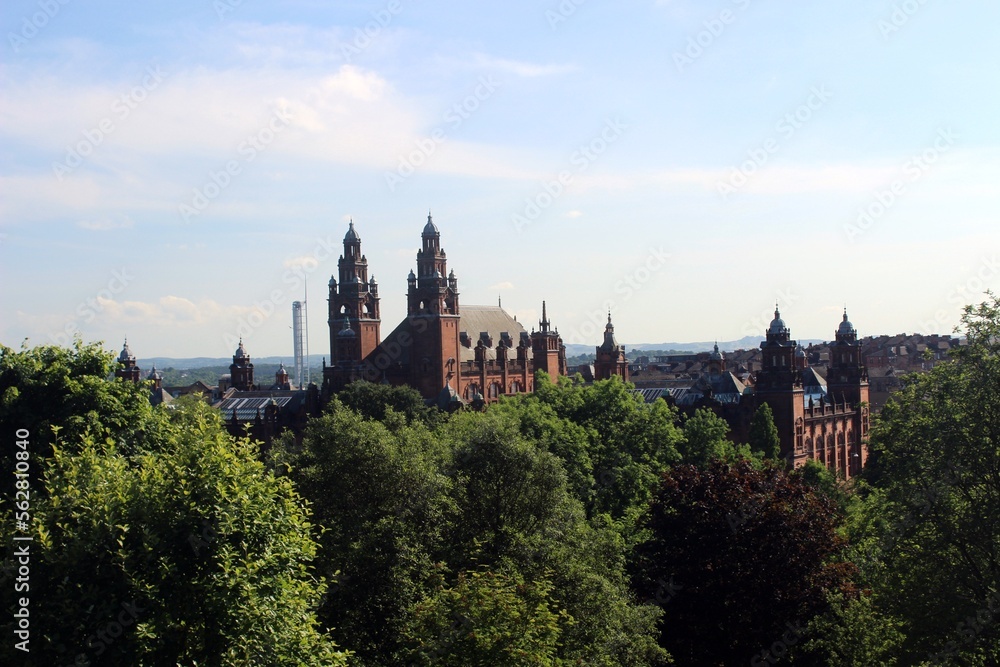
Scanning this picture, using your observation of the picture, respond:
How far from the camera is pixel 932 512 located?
26047mm

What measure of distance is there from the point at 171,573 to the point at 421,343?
223ft

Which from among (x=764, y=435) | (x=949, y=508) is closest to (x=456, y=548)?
(x=949, y=508)

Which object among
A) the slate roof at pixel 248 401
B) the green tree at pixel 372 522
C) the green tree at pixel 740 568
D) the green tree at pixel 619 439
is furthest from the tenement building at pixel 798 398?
the green tree at pixel 372 522

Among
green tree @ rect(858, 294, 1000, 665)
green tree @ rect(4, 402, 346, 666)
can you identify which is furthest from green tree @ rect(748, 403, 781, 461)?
green tree @ rect(4, 402, 346, 666)

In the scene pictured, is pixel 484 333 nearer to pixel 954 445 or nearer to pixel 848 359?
pixel 848 359

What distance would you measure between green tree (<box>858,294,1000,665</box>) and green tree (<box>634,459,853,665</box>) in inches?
264

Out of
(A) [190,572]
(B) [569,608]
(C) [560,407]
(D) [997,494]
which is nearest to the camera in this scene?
(A) [190,572]

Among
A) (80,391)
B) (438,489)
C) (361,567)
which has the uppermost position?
(80,391)

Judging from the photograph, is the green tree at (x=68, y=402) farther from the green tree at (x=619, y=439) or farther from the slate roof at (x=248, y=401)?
the slate roof at (x=248, y=401)

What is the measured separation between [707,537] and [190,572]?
20.4 metres

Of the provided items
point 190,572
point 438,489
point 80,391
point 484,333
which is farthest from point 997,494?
point 484,333

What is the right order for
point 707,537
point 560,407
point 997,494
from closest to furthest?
point 997,494 < point 707,537 < point 560,407

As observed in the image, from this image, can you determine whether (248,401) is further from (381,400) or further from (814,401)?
(814,401)

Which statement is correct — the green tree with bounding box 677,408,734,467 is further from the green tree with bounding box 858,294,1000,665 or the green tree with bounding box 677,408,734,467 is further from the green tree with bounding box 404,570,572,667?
the green tree with bounding box 404,570,572,667
